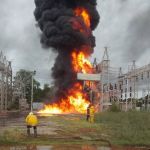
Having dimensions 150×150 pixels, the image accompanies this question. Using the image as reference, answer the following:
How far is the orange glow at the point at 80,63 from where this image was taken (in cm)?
7219

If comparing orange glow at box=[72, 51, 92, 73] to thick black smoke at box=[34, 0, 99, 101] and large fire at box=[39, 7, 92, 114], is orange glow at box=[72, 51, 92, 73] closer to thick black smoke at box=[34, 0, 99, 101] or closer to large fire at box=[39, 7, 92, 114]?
large fire at box=[39, 7, 92, 114]

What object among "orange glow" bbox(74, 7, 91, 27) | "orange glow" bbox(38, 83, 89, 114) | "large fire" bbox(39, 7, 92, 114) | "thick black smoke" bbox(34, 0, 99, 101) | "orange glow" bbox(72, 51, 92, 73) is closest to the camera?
"thick black smoke" bbox(34, 0, 99, 101)

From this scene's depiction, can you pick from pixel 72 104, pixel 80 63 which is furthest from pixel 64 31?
pixel 72 104

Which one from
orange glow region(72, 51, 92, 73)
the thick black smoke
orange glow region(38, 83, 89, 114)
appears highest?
the thick black smoke

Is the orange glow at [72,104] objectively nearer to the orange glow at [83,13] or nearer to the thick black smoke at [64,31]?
the thick black smoke at [64,31]

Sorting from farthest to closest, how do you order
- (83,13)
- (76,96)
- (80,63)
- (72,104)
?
(80,63) → (72,104) → (76,96) → (83,13)

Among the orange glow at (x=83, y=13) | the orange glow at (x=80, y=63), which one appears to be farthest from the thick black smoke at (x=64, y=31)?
the orange glow at (x=80, y=63)

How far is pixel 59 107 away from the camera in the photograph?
72125 mm

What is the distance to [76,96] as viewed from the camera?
72125mm

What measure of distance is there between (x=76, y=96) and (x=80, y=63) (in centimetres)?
560

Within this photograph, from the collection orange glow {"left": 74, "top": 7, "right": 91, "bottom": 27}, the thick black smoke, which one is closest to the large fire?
orange glow {"left": 74, "top": 7, "right": 91, "bottom": 27}

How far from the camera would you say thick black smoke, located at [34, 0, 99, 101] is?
6800cm

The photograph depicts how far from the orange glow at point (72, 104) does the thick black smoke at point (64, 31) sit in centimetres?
128

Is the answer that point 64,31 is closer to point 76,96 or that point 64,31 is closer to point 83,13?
point 83,13
